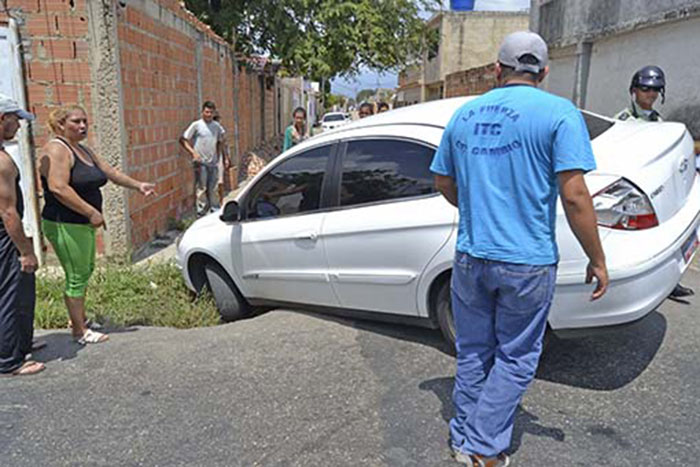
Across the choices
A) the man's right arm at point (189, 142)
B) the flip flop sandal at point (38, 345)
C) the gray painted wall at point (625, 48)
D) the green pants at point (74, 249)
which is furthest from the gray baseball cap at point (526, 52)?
the gray painted wall at point (625, 48)

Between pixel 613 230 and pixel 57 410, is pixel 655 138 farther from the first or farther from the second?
pixel 57 410

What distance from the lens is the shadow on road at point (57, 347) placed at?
423cm

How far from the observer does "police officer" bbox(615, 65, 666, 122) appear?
4.86 m

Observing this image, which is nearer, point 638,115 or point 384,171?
point 384,171

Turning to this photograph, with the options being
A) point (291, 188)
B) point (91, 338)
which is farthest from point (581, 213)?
point (91, 338)

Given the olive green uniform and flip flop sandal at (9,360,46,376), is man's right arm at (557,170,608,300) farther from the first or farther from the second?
flip flop sandal at (9,360,46,376)

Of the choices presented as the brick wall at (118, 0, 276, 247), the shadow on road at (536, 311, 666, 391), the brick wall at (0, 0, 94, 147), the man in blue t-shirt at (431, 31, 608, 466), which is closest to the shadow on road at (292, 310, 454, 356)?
the shadow on road at (536, 311, 666, 391)

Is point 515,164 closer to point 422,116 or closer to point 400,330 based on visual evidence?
point 422,116

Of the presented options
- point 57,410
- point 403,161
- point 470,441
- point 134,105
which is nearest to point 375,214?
point 403,161

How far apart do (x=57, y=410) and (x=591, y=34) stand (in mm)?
12395

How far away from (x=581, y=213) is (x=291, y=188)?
2633 mm

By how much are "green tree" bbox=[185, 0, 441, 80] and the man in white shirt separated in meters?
8.33

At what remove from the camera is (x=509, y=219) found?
8.46ft

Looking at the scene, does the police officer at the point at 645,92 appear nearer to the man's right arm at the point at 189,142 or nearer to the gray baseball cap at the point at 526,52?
the gray baseball cap at the point at 526,52
